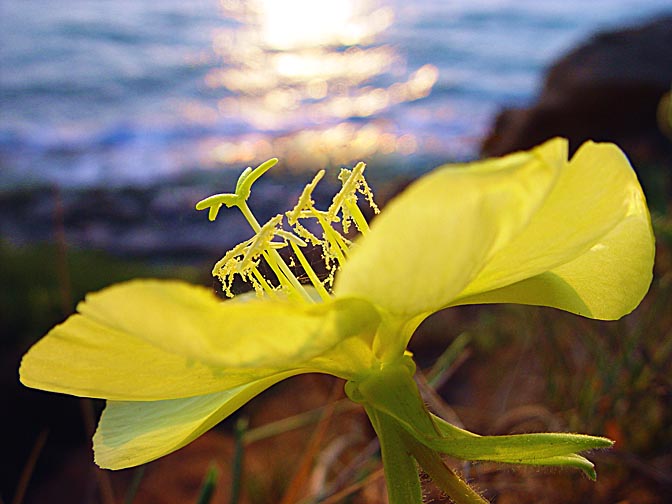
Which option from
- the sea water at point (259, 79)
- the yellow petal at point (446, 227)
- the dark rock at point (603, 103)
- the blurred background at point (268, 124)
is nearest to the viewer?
the yellow petal at point (446, 227)

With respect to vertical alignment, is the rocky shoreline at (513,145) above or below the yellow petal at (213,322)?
below

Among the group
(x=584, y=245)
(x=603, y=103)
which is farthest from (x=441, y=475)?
(x=603, y=103)

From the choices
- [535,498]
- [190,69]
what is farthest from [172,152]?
[535,498]

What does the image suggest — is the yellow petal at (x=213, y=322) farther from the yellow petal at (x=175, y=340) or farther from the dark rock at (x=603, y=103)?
the dark rock at (x=603, y=103)

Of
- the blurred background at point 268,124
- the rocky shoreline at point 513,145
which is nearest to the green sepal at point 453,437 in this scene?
the blurred background at point 268,124

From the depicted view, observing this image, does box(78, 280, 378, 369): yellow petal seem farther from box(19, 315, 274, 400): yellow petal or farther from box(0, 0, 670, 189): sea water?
box(0, 0, 670, 189): sea water

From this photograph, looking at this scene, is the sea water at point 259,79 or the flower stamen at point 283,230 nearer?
the flower stamen at point 283,230

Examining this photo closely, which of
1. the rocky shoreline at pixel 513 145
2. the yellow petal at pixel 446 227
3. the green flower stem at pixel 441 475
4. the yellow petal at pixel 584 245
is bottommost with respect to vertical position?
the rocky shoreline at pixel 513 145

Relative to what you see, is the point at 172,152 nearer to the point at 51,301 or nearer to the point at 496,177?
the point at 51,301

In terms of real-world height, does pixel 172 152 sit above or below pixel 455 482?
below
